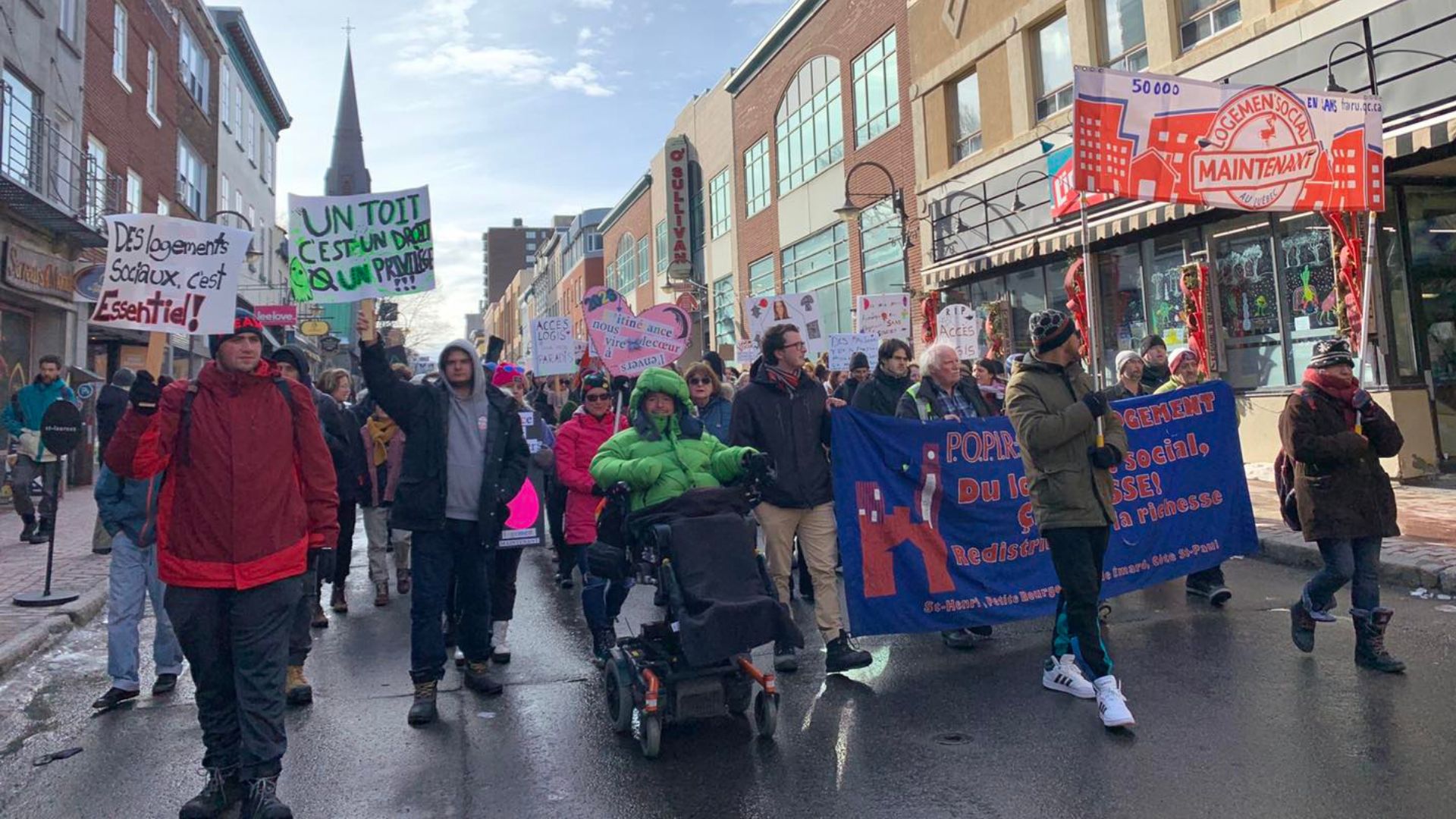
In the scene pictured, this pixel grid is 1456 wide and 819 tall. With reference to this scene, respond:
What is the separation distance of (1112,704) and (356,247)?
562cm

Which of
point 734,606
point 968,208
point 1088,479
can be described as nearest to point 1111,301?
point 968,208


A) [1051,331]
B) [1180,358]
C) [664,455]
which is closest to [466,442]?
[664,455]

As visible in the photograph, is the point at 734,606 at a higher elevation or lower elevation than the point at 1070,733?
higher

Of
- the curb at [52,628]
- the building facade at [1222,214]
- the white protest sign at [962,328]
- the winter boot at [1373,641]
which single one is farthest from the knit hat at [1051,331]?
the white protest sign at [962,328]

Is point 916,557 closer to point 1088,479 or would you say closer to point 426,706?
point 1088,479

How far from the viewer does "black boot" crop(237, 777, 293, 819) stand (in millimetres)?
3615

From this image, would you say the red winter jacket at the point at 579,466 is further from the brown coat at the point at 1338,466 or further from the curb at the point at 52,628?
the brown coat at the point at 1338,466

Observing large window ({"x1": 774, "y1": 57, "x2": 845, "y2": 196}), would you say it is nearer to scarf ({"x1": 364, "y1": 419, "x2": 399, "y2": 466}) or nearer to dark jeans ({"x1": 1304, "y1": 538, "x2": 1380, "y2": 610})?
scarf ({"x1": 364, "y1": 419, "x2": 399, "y2": 466})

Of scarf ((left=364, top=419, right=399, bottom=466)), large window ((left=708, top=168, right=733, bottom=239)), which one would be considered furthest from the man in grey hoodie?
large window ((left=708, top=168, right=733, bottom=239))

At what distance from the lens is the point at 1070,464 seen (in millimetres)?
4617

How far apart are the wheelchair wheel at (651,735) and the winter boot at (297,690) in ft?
6.98

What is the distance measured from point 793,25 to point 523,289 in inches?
2975

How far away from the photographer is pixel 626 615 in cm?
745

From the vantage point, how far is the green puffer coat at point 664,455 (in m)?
4.76
